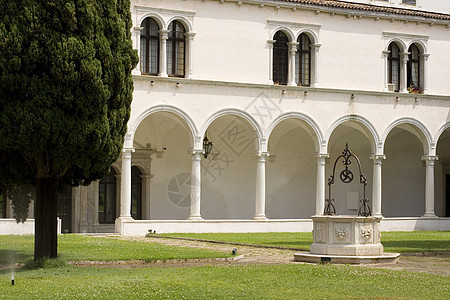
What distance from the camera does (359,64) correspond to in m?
35.1

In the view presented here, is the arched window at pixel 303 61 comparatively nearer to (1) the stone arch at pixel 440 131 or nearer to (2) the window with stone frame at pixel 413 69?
(2) the window with stone frame at pixel 413 69

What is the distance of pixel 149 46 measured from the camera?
31.8m

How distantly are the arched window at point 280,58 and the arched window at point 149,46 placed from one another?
502 centimetres

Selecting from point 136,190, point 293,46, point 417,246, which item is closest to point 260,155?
point 293,46

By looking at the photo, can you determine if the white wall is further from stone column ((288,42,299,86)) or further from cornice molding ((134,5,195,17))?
stone column ((288,42,299,86))

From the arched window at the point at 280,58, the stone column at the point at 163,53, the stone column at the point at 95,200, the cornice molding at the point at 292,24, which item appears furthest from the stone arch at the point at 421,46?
the stone column at the point at 95,200

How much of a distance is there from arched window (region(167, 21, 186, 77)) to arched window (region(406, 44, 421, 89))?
10.5 m

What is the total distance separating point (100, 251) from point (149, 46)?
13101mm

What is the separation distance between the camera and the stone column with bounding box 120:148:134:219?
30.7 meters

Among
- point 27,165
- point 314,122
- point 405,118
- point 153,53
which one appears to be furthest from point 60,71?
point 405,118

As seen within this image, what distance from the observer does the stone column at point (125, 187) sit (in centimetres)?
3072

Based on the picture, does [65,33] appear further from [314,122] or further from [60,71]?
[314,122]

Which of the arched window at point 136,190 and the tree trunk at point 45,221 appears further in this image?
the arched window at point 136,190

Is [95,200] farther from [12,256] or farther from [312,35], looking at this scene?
[12,256]
